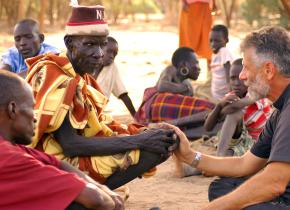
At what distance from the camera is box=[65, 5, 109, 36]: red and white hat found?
4387 mm

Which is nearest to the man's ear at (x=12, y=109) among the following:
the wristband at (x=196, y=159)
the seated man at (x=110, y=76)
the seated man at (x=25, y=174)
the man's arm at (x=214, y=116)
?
the seated man at (x=25, y=174)

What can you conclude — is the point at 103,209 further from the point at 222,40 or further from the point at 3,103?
the point at 222,40

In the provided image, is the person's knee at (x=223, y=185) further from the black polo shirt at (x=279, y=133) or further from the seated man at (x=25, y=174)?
the seated man at (x=25, y=174)

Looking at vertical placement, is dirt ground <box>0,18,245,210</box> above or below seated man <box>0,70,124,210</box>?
below

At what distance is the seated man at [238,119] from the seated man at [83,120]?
1658 millimetres

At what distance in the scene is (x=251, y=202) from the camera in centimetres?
355

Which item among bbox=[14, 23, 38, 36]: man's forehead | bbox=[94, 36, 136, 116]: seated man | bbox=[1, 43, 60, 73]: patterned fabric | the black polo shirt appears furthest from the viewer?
bbox=[94, 36, 136, 116]: seated man

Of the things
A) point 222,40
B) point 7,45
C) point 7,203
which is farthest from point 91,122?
point 7,45

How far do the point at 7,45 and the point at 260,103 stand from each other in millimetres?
12321

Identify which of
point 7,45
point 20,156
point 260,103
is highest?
point 20,156

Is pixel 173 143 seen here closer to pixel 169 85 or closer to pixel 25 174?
pixel 25 174

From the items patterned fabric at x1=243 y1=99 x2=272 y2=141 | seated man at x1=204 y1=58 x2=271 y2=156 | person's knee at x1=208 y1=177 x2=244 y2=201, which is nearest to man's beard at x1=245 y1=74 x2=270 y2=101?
person's knee at x1=208 y1=177 x2=244 y2=201

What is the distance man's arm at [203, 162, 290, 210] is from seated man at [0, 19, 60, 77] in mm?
3096

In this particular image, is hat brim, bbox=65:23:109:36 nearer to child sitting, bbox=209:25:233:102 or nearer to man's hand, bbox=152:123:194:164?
man's hand, bbox=152:123:194:164
